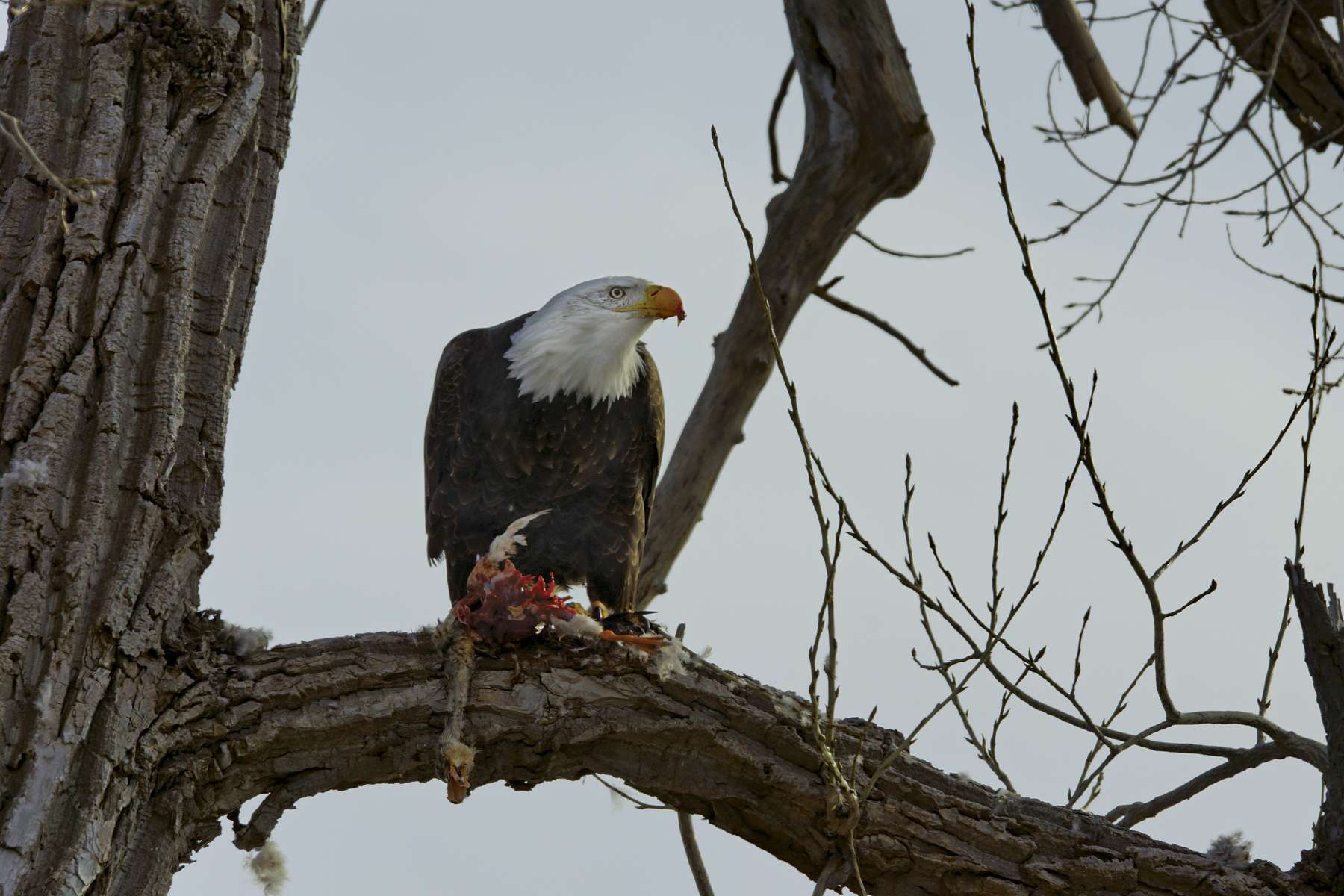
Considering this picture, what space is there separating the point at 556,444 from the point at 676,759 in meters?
1.66

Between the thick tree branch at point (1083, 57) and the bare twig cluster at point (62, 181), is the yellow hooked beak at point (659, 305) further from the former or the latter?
the bare twig cluster at point (62, 181)

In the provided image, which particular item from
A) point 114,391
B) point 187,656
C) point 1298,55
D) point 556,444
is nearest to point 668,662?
point 187,656

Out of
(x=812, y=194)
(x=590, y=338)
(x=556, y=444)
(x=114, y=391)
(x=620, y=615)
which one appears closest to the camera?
(x=114, y=391)

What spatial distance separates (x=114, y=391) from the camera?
7.70 feet

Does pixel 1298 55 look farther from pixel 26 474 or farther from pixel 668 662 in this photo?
pixel 26 474

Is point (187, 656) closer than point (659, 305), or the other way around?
point (187, 656)

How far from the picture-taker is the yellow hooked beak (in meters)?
4.23

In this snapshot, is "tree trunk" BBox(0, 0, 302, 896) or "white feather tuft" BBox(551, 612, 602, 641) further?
"white feather tuft" BBox(551, 612, 602, 641)

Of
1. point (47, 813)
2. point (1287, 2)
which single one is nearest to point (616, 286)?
point (1287, 2)

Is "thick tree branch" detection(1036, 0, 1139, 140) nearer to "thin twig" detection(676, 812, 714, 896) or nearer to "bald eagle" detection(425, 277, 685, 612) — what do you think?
"bald eagle" detection(425, 277, 685, 612)

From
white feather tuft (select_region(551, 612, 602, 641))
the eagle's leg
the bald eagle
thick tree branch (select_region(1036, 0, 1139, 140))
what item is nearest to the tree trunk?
white feather tuft (select_region(551, 612, 602, 641))

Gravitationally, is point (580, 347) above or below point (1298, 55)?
below

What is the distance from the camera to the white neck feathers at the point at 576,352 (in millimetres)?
4160

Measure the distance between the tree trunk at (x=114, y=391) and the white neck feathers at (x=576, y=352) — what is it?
1.48 m
